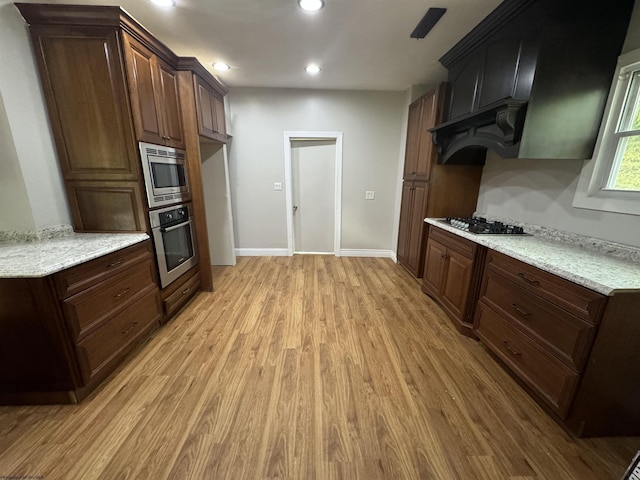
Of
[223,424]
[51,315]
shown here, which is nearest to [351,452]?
[223,424]

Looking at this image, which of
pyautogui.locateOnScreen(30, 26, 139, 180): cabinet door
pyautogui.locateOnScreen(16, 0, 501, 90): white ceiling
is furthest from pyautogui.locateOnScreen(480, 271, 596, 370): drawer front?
pyautogui.locateOnScreen(30, 26, 139, 180): cabinet door

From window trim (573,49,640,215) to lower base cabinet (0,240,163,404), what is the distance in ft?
11.1

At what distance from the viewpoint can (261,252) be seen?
4203mm

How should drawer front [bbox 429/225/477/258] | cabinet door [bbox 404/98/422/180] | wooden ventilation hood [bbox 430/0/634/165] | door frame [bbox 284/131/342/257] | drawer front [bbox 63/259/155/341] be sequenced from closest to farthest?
drawer front [bbox 63/259/155/341]
wooden ventilation hood [bbox 430/0/634/165]
drawer front [bbox 429/225/477/258]
cabinet door [bbox 404/98/422/180]
door frame [bbox 284/131/342/257]

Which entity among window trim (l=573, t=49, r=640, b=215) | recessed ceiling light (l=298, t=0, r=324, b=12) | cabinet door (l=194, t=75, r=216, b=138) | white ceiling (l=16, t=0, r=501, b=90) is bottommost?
window trim (l=573, t=49, r=640, b=215)

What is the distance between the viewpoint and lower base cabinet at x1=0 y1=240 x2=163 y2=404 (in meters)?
1.32

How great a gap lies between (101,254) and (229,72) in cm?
257

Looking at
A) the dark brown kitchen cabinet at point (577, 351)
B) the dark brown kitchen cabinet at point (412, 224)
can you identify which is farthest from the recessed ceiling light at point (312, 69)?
the dark brown kitchen cabinet at point (577, 351)

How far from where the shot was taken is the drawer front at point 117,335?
1.51 m

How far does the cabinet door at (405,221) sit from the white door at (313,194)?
110cm

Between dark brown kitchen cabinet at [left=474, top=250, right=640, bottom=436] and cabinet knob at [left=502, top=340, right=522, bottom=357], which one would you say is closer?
dark brown kitchen cabinet at [left=474, top=250, right=640, bottom=436]

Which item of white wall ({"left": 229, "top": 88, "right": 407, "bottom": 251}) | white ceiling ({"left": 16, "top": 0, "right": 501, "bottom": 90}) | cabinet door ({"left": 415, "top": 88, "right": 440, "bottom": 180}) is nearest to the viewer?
white ceiling ({"left": 16, "top": 0, "right": 501, "bottom": 90})

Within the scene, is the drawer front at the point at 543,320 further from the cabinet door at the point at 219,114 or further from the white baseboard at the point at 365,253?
the cabinet door at the point at 219,114

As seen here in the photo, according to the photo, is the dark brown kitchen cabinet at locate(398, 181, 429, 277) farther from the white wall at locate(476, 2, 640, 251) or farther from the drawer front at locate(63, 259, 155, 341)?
the drawer front at locate(63, 259, 155, 341)
